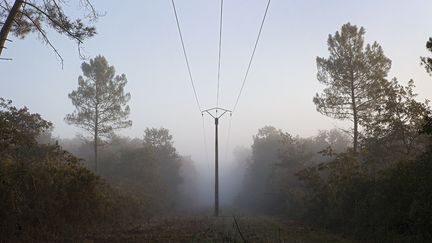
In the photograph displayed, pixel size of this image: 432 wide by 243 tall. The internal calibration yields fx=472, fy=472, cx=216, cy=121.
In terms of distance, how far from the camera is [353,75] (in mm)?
36656

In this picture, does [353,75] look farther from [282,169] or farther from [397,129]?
[282,169]

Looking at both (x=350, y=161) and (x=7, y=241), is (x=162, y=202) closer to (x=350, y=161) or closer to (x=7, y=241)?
(x=350, y=161)

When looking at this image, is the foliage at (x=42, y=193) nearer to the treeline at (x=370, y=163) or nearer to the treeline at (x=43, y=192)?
the treeline at (x=43, y=192)

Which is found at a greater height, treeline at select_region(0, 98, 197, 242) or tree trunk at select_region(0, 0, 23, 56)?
tree trunk at select_region(0, 0, 23, 56)

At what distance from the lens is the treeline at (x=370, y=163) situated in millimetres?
19203

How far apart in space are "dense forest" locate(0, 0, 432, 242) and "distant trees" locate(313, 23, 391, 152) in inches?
3.0

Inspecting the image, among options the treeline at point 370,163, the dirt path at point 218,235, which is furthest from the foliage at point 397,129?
the dirt path at point 218,235

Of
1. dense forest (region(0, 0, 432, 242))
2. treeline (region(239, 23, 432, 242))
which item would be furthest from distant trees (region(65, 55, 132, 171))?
treeline (region(239, 23, 432, 242))

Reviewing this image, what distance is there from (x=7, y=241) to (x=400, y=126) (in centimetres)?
2509

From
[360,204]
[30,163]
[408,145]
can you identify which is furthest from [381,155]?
[30,163]

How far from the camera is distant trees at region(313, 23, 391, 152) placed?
35719mm

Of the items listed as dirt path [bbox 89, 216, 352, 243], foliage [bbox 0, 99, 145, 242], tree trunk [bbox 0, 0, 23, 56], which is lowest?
dirt path [bbox 89, 216, 352, 243]

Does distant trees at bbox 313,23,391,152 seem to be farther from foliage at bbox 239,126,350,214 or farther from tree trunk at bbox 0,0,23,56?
tree trunk at bbox 0,0,23,56

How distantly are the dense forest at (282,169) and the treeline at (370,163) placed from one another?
0.08m
